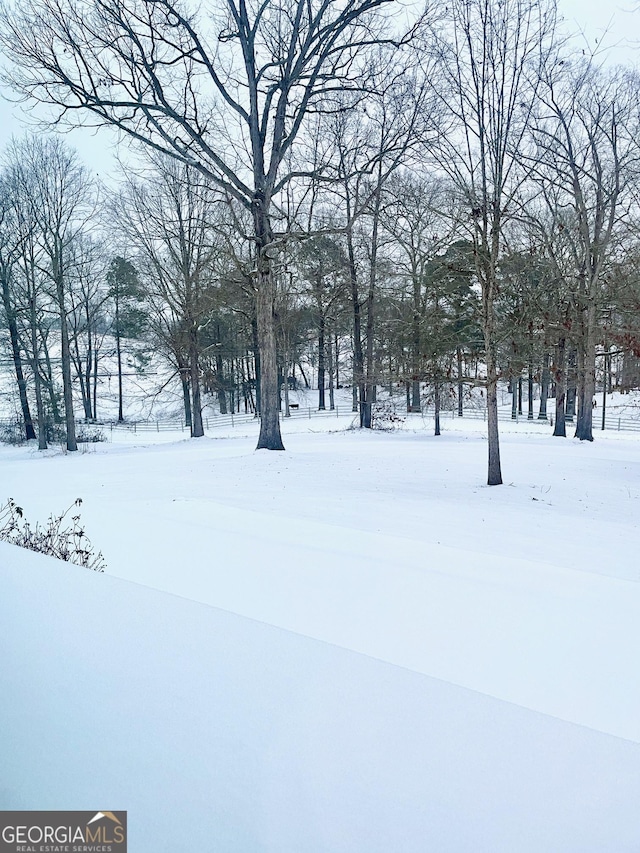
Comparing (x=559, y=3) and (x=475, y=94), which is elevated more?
(x=559, y=3)

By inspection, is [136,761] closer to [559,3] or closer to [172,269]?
[559,3]

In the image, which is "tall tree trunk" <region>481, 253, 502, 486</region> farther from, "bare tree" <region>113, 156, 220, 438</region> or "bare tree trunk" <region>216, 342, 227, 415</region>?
"bare tree trunk" <region>216, 342, 227, 415</region>

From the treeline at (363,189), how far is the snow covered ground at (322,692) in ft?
21.3

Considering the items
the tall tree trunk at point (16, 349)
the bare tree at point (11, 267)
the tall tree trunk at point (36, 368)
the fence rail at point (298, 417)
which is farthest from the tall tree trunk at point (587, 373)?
the tall tree trunk at point (16, 349)

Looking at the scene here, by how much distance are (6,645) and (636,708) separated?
2850 mm

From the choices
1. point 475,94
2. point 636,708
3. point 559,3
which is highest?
point 559,3

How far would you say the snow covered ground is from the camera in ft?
5.26

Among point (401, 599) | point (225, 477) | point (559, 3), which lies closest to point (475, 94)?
point (559, 3)

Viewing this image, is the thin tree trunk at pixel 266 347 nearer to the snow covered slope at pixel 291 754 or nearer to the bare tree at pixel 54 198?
the bare tree at pixel 54 198

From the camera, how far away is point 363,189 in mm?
18688

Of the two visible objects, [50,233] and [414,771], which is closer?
[414,771]

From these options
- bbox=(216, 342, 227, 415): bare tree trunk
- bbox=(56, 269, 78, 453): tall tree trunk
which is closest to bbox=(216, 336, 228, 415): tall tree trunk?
bbox=(216, 342, 227, 415): bare tree trunk

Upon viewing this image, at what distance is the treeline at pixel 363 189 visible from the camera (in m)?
9.45

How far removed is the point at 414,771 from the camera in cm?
175
